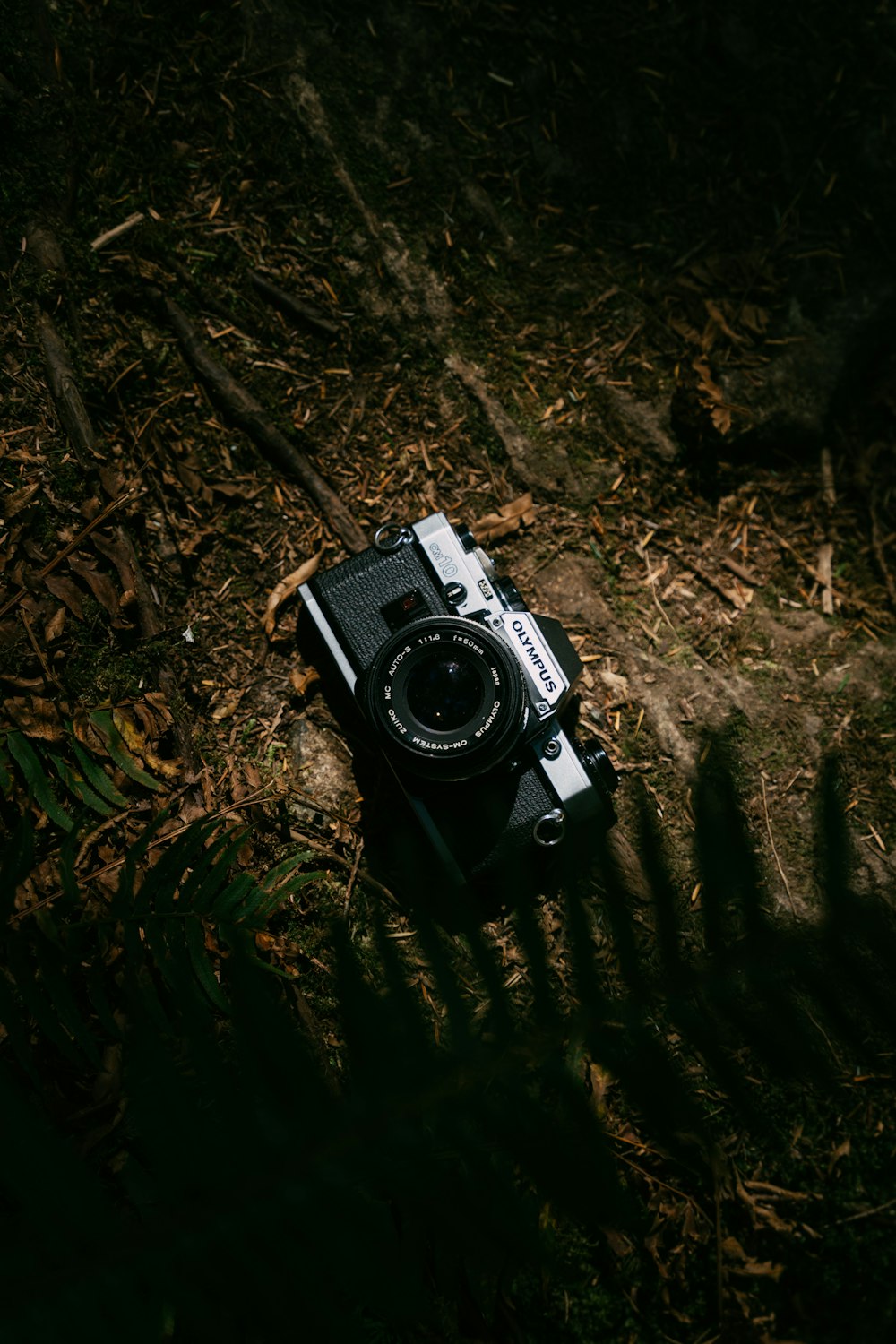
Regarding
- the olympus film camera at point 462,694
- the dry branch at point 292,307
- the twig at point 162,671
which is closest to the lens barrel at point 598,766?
the olympus film camera at point 462,694

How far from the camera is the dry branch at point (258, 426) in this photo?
112 inches

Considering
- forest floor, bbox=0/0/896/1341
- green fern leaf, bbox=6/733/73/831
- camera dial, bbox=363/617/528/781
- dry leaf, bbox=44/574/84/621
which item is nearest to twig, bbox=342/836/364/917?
forest floor, bbox=0/0/896/1341

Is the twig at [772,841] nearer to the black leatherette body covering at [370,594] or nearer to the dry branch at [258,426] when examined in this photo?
the black leatherette body covering at [370,594]

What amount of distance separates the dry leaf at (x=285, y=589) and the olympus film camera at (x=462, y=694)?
0.69 ft

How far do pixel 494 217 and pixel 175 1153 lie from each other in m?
3.16

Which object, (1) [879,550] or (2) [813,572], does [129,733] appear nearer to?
(2) [813,572]

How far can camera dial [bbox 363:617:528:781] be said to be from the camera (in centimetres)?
239

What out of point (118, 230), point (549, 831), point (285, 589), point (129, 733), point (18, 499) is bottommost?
point (549, 831)

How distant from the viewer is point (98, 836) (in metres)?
2.29

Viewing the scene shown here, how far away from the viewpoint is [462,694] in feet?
8.23

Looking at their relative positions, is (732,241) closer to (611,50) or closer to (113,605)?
(611,50)

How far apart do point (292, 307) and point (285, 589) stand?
3.29 feet

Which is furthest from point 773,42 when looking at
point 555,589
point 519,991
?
point 519,991

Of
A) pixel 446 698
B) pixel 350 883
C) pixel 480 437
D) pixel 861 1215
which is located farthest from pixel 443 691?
pixel 861 1215
